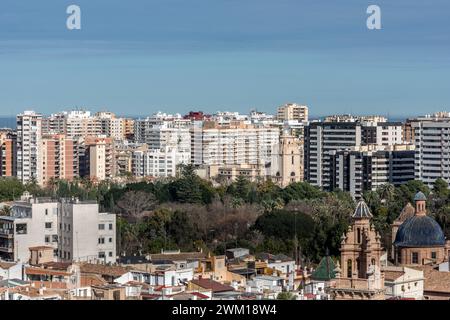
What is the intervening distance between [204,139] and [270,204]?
22957 mm

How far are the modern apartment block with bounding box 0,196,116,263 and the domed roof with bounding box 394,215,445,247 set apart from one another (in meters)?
3.53

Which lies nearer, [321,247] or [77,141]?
[321,247]

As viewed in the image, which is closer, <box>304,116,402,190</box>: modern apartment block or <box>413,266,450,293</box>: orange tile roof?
<box>413,266,450,293</box>: orange tile roof

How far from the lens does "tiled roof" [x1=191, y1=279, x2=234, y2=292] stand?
12.1 m

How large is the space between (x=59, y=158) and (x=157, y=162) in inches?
166

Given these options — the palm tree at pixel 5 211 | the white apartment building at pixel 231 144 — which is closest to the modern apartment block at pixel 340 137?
the white apartment building at pixel 231 144

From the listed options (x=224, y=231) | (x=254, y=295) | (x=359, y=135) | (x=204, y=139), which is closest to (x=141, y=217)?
(x=224, y=231)

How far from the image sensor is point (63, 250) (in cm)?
1766

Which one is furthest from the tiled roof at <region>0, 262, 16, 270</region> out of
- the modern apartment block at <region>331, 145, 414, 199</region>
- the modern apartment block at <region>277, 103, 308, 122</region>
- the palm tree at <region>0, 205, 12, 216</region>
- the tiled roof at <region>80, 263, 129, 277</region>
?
the modern apartment block at <region>277, 103, 308, 122</region>

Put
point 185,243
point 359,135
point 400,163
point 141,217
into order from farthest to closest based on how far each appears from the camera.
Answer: point 359,135
point 400,163
point 141,217
point 185,243

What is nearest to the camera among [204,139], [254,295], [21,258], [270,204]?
[254,295]

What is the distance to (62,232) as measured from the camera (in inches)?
700

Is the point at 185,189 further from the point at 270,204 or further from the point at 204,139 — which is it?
the point at 204,139

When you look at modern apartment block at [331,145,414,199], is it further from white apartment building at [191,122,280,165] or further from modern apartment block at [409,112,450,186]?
white apartment building at [191,122,280,165]
